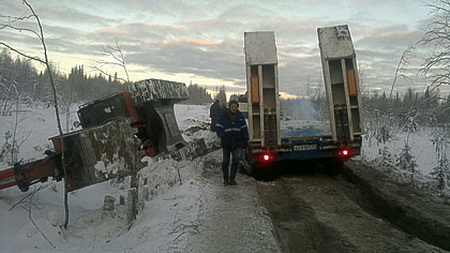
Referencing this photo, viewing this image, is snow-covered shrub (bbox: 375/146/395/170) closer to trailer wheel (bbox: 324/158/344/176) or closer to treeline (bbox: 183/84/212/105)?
trailer wheel (bbox: 324/158/344/176)

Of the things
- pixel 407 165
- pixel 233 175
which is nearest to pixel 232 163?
pixel 233 175

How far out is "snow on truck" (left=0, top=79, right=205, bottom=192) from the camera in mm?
5398

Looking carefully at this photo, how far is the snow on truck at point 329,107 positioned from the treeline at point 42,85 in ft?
10.5

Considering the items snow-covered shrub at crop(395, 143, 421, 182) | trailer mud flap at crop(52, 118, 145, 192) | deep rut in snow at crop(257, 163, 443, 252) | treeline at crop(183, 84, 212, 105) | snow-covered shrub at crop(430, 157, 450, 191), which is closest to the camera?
deep rut in snow at crop(257, 163, 443, 252)

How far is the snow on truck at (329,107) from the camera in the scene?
300 inches

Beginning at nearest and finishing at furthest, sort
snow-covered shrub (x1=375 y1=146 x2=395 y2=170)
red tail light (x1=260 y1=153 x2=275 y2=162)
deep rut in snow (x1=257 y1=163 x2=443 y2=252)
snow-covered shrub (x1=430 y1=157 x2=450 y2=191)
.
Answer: deep rut in snow (x1=257 y1=163 x2=443 y2=252), snow-covered shrub (x1=430 y1=157 x2=450 y2=191), red tail light (x1=260 y1=153 x2=275 y2=162), snow-covered shrub (x1=375 y1=146 x2=395 y2=170)

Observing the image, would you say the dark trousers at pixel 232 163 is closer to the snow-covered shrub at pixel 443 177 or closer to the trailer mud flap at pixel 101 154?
the trailer mud flap at pixel 101 154

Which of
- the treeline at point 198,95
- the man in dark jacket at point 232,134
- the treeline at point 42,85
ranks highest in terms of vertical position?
the treeline at point 198,95

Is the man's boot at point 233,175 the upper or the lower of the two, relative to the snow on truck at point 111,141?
lower

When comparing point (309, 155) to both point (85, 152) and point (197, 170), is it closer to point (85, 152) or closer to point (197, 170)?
point (197, 170)

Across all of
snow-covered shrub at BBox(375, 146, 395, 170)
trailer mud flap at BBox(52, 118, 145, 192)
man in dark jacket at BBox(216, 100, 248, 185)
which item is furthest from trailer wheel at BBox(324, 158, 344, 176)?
trailer mud flap at BBox(52, 118, 145, 192)

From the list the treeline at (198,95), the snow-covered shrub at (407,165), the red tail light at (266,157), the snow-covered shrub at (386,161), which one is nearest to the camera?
the red tail light at (266,157)

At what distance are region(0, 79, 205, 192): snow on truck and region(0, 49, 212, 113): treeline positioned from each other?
72.0 inches

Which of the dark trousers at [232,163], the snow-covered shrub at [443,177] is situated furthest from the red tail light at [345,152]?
the dark trousers at [232,163]
